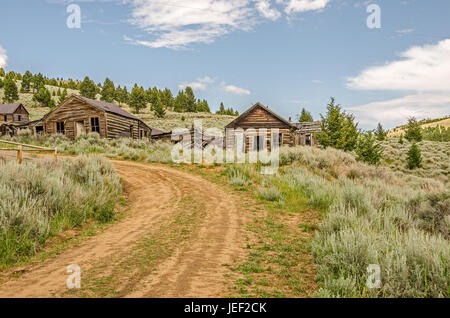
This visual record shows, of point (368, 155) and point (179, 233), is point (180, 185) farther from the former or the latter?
point (368, 155)

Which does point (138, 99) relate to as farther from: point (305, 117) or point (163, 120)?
point (305, 117)

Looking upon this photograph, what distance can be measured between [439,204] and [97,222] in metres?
9.42

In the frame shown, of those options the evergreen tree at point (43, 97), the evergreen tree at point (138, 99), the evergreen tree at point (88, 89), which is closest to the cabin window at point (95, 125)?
the evergreen tree at point (138, 99)

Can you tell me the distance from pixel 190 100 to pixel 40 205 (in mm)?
102212

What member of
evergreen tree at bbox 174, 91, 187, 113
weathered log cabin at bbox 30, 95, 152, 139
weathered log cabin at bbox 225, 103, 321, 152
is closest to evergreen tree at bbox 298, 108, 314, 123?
evergreen tree at bbox 174, 91, 187, 113

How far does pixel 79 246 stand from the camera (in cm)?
504

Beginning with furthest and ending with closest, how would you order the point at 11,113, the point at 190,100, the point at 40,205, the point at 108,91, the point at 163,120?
the point at 190,100, the point at 108,91, the point at 163,120, the point at 11,113, the point at 40,205

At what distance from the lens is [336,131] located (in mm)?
27375

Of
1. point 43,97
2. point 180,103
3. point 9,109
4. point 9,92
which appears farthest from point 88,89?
point 9,109

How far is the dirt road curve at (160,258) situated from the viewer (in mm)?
3285

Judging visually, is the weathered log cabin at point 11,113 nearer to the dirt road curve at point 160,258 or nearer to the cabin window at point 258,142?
the cabin window at point 258,142

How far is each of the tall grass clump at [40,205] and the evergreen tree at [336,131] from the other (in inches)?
939
